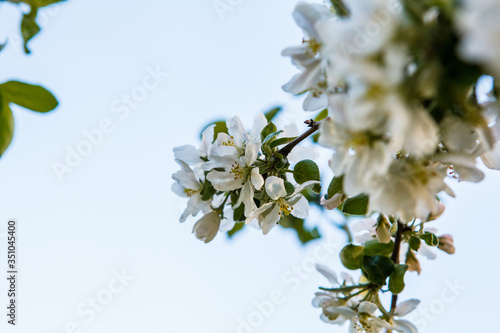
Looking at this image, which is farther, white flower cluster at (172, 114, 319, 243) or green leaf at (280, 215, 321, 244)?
green leaf at (280, 215, 321, 244)

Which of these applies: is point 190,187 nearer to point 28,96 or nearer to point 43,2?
point 28,96

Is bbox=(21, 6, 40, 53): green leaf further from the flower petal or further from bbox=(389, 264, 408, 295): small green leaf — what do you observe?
bbox=(389, 264, 408, 295): small green leaf

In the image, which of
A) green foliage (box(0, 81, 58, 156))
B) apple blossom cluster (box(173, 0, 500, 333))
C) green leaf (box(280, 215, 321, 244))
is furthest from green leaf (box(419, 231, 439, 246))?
green foliage (box(0, 81, 58, 156))

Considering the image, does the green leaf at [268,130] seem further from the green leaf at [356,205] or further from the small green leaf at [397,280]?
the small green leaf at [397,280]

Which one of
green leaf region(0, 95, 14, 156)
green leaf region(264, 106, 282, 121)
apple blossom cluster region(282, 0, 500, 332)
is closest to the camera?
apple blossom cluster region(282, 0, 500, 332)

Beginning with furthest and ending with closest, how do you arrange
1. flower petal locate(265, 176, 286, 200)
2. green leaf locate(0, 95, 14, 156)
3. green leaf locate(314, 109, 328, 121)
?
1. green leaf locate(314, 109, 328, 121)
2. flower petal locate(265, 176, 286, 200)
3. green leaf locate(0, 95, 14, 156)

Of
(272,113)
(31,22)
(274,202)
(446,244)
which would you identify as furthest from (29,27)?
(446,244)

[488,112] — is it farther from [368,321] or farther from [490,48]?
[368,321]
